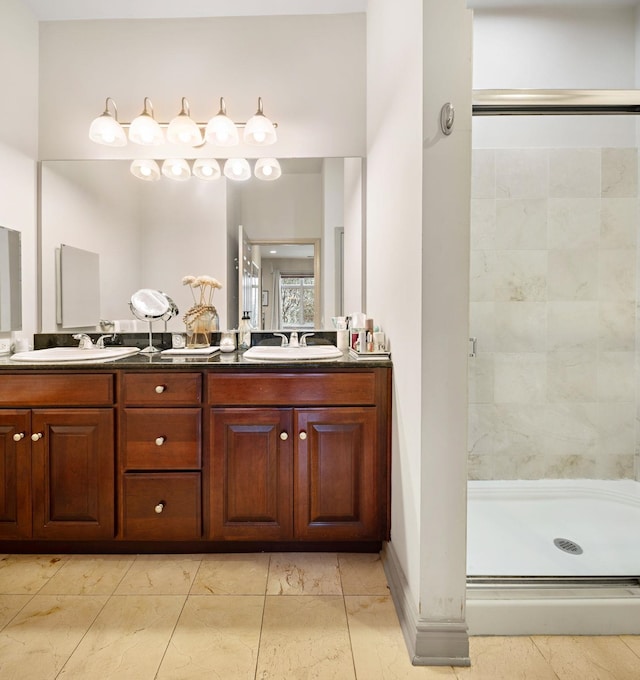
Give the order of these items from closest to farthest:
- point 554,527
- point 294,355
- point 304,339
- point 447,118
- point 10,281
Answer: point 447,118 → point 294,355 → point 554,527 → point 10,281 → point 304,339

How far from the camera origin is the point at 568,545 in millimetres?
1873

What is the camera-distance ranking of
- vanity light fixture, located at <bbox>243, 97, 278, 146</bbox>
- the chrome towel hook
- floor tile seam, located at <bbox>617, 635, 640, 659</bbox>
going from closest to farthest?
the chrome towel hook, floor tile seam, located at <bbox>617, 635, 640, 659</bbox>, vanity light fixture, located at <bbox>243, 97, 278, 146</bbox>

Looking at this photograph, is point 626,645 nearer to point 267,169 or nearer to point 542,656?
point 542,656

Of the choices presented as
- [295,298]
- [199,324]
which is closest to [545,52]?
[295,298]

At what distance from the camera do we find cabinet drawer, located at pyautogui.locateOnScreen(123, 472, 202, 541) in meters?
1.75

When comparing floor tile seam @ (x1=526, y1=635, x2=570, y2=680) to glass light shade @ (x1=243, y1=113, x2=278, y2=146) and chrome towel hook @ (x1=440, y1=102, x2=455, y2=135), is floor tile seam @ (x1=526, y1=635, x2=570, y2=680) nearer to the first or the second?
chrome towel hook @ (x1=440, y1=102, x2=455, y2=135)

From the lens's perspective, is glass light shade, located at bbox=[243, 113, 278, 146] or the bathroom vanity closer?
the bathroom vanity

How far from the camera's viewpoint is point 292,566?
5.74ft

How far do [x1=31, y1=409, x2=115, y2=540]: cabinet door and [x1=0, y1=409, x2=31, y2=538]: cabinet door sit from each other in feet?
0.10

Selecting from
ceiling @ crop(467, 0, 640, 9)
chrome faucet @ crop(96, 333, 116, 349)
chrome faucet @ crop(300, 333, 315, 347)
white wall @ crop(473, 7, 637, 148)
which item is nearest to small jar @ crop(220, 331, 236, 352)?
chrome faucet @ crop(300, 333, 315, 347)

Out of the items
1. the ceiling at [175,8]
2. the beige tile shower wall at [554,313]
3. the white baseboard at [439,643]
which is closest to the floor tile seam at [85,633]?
the white baseboard at [439,643]

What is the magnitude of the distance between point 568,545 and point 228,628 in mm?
1519

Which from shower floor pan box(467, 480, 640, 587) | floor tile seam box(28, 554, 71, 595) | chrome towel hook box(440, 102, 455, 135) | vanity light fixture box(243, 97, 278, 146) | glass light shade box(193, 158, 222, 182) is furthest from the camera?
glass light shade box(193, 158, 222, 182)

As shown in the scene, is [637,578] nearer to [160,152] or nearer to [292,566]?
[292,566]
